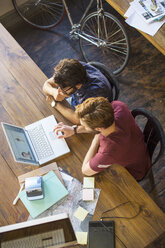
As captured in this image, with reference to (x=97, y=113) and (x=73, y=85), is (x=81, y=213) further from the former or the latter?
(x=73, y=85)

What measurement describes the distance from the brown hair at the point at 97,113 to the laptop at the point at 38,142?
34cm

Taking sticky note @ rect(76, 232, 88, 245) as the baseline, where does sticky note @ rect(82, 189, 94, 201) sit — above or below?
above

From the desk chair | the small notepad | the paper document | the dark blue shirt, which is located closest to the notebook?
the small notepad

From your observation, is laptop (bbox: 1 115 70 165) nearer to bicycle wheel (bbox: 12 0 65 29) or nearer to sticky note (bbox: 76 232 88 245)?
sticky note (bbox: 76 232 88 245)

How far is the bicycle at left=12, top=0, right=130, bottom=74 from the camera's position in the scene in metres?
2.83

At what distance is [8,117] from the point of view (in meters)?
1.93

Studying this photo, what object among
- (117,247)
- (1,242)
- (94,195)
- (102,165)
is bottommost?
(117,247)

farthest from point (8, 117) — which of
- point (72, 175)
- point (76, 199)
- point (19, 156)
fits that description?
point (76, 199)

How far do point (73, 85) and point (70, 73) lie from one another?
86mm

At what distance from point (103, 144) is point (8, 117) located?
802 mm

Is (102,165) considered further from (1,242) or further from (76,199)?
(1,242)

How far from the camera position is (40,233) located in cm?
114

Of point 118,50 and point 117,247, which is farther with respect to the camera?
point 118,50

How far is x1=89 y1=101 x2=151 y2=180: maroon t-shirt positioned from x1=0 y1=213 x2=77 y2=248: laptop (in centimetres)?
48
